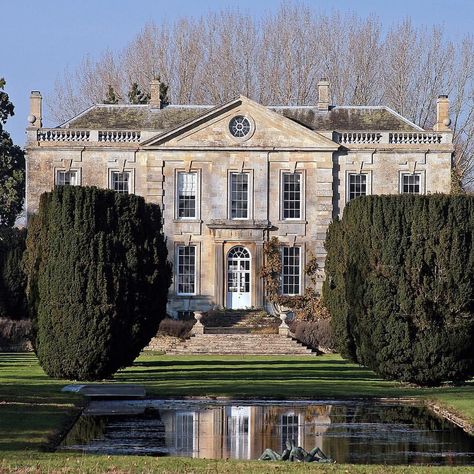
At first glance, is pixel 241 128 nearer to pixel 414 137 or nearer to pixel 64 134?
pixel 414 137

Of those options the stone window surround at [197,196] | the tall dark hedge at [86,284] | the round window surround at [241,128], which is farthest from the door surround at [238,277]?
the tall dark hedge at [86,284]

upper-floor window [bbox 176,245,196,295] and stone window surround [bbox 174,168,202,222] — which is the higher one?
stone window surround [bbox 174,168,202,222]

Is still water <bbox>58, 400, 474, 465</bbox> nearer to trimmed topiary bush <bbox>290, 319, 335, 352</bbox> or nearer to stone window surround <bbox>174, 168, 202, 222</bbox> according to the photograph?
trimmed topiary bush <bbox>290, 319, 335, 352</bbox>

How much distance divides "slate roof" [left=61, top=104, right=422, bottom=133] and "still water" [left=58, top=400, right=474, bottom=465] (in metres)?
30.1

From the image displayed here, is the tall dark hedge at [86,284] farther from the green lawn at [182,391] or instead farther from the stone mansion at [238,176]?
the stone mansion at [238,176]

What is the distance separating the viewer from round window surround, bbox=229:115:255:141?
51781 mm

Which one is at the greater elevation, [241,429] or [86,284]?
[86,284]

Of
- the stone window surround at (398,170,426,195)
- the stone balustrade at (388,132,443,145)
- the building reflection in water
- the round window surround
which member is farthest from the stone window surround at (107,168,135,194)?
the building reflection in water

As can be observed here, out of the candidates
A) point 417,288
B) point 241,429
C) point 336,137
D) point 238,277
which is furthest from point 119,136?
point 241,429

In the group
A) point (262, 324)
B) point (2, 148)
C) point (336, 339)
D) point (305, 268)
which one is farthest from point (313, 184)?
point (336, 339)

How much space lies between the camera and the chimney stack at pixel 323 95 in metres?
53.4

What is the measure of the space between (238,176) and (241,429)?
33.1 m

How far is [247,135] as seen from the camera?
51.8m

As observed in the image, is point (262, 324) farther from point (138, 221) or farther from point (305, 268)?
point (138, 221)
